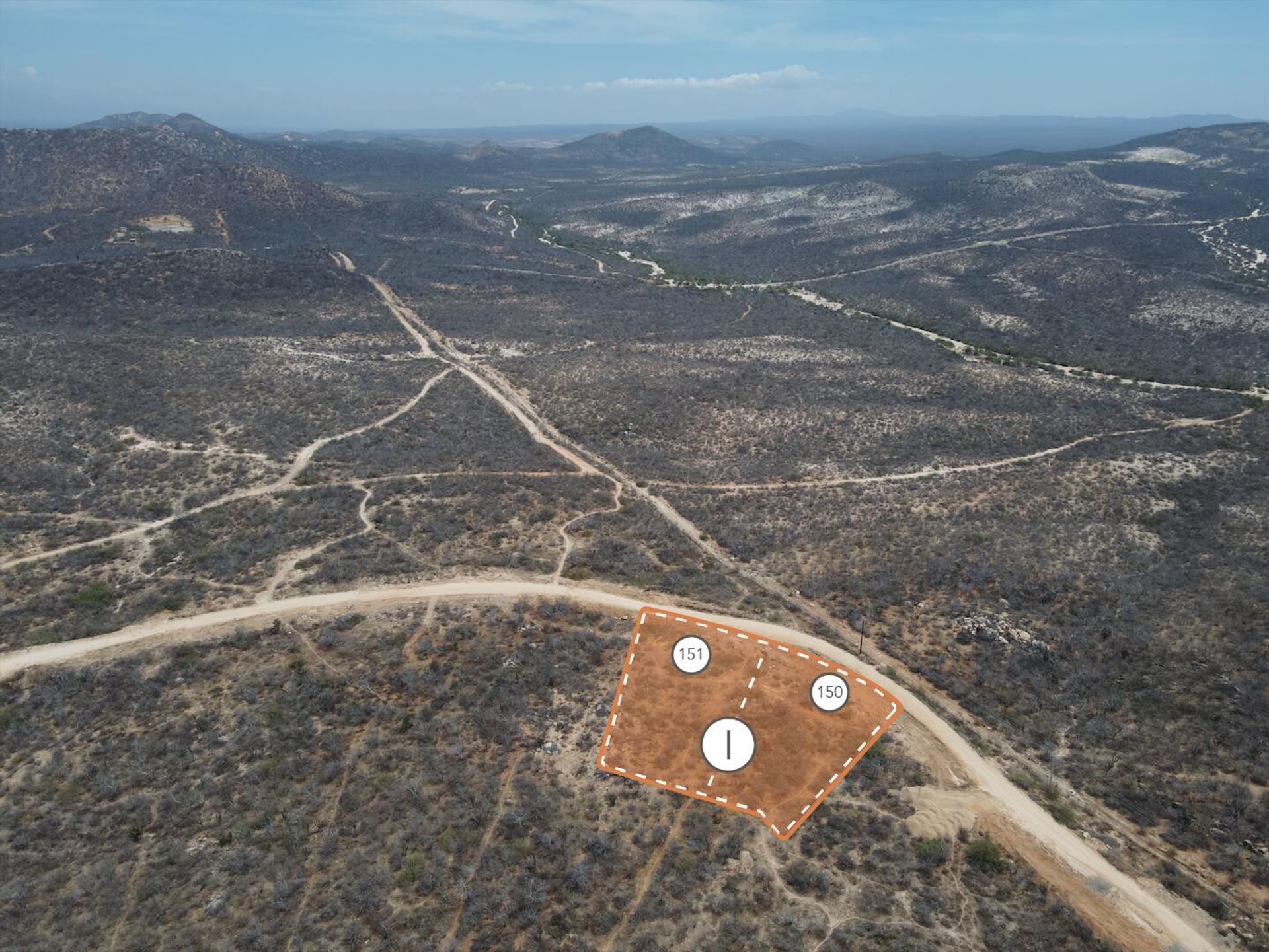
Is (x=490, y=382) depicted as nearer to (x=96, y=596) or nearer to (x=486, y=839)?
(x=96, y=596)

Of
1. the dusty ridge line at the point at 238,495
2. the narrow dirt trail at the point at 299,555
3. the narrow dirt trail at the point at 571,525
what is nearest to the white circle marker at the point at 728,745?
the narrow dirt trail at the point at 571,525

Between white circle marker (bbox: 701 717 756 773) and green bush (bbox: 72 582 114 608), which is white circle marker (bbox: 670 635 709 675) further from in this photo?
green bush (bbox: 72 582 114 608)

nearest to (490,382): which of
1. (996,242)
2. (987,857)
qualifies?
(987,857)

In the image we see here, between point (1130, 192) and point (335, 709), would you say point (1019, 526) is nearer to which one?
point (335, 709)

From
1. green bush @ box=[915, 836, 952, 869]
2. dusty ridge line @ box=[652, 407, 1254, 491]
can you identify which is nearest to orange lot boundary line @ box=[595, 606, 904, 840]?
green bush @ box=[915, 836, 952, 869]

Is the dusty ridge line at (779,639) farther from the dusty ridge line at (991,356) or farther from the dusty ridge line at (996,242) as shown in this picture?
the dusty ridge line at (996,242)

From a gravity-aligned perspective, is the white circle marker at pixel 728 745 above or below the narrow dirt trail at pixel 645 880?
above

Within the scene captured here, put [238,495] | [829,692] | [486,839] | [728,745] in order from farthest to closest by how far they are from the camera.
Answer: [238,495] < [829,692] < [728,745] < [486,839]
